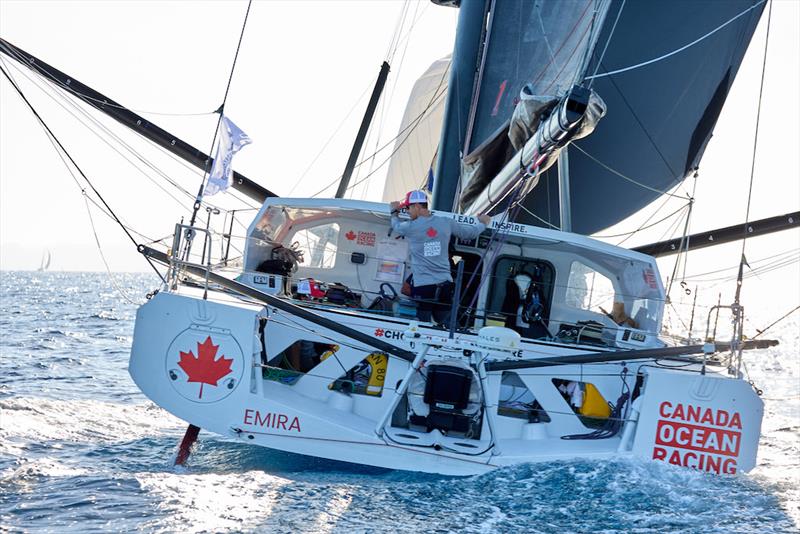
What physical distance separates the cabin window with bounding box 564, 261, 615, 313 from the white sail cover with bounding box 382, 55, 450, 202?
837 centimetres

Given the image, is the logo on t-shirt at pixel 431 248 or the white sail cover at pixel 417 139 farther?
the white sail cover at pixel 417 139

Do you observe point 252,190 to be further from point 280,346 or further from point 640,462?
point 640,462

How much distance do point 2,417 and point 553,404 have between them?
14.8 ft

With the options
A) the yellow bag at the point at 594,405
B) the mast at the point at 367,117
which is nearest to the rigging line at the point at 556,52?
the yellow bag at the point at 594,405

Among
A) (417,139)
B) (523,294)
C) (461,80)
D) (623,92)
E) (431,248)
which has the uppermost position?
(417,139)

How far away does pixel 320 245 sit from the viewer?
8922 mm

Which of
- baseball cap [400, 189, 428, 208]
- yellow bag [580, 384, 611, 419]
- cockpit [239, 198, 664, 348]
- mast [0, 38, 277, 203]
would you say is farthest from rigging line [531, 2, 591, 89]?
yellow bag [580, 384, 611, 419]

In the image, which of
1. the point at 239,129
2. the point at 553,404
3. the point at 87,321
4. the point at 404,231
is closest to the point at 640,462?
the point at 553,404

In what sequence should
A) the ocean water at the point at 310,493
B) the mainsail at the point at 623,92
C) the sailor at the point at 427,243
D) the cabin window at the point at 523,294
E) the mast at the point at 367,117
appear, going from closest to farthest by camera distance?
1. the ocean water at the point at 310,493
2. the sailor at the point at 427,243
3. the cabin window at the point at 523,294
4. the mainsail at the point at 623,92
5. the mast at the point at 367,117

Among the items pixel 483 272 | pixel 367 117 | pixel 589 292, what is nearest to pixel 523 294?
pixel 589 292

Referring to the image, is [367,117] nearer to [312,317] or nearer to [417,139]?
[417,139]

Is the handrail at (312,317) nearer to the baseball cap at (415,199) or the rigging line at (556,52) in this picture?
the baseball cap at (415,199)

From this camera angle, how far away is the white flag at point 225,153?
8422mm

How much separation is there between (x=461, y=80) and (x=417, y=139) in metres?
8.46
